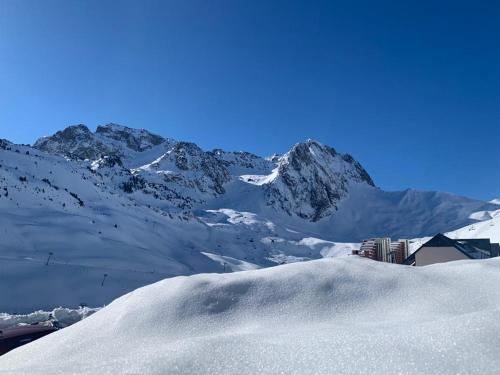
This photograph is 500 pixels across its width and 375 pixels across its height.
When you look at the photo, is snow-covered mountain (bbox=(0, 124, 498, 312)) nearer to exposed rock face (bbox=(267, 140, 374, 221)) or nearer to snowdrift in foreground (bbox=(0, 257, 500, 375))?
exposed rock face (bbox=(267, 140, 374, 221))

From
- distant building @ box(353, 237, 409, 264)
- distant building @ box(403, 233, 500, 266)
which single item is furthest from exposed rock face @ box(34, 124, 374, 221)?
distant building @ box(403, 233, 500, 266)

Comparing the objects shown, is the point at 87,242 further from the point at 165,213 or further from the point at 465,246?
Answer: the point at 165,213

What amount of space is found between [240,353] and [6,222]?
34.2 metres

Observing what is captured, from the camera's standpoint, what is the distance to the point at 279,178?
12738cm

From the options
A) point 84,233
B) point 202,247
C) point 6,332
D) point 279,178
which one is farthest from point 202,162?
point 6,332

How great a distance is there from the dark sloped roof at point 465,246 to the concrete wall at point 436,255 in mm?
221

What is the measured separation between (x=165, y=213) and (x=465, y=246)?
5353 cm

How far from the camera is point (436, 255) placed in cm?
2016

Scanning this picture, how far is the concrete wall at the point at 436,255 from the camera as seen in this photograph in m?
20.1

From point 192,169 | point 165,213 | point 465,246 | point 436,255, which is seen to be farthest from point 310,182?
point 436,255

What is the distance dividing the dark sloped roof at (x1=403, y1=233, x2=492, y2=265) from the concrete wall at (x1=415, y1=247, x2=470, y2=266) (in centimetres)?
22

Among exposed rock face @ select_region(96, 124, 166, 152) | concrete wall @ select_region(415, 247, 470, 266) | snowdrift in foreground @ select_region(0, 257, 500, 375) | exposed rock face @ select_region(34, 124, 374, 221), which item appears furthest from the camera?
exposed rock face @ select_region(96, 124, 166, 152)

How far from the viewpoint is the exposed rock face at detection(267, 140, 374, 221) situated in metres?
120

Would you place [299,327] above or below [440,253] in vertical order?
below
